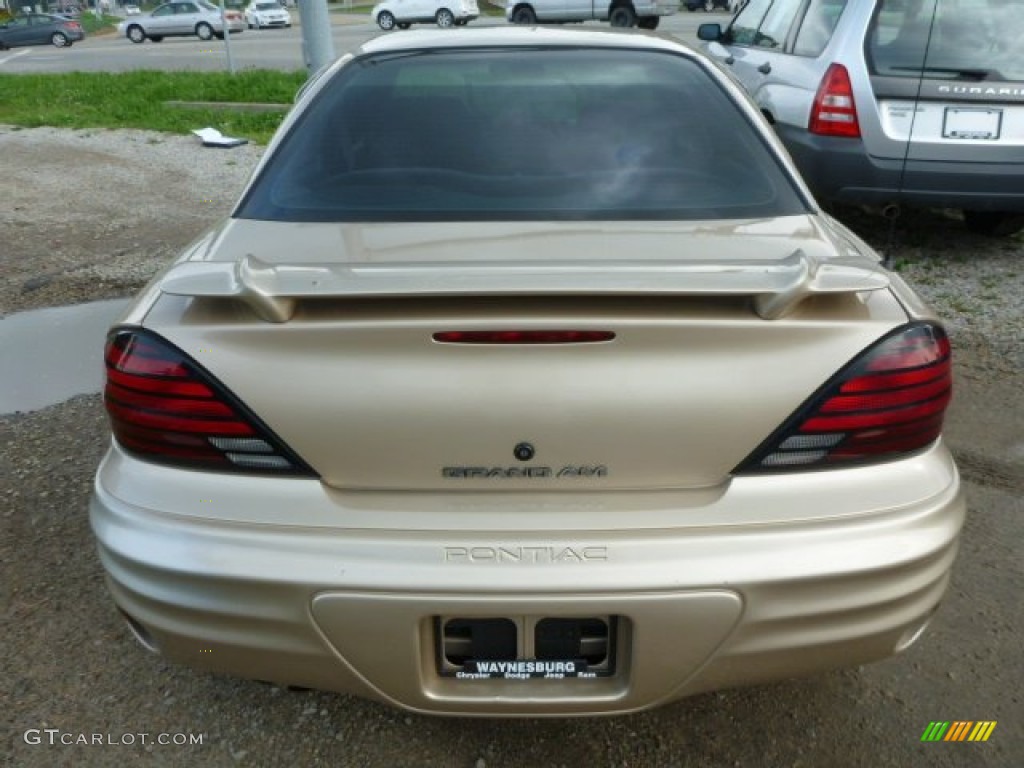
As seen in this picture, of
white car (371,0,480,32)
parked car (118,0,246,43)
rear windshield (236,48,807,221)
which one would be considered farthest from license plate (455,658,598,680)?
parked car (118,0,246,43)

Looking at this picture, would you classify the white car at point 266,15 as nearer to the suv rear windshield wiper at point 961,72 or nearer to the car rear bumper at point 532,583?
the suv rear windshield wiper at point 961,72

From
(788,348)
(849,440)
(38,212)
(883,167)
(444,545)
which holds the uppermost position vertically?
(788,348)

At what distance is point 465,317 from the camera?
1691 mm

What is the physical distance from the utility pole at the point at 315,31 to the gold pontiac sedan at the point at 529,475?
5588mm

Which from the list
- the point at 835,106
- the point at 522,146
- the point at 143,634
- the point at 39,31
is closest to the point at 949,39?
the point at 835,106

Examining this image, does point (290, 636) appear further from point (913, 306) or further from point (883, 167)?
point (883, 167)

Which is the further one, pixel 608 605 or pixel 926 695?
pixel 926 695

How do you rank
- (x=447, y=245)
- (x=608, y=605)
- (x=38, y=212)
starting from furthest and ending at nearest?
(x=38, y=212), (x=447, y=245), (x=608, y=605)

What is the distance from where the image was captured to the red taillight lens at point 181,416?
1.77 metres

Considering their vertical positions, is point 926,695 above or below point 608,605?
below

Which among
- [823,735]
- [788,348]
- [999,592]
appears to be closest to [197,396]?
[788,348]

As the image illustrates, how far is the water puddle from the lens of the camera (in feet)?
13.4

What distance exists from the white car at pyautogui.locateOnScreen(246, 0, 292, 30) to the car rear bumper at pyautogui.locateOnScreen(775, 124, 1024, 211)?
36250mm

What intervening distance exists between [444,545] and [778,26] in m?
5.97
